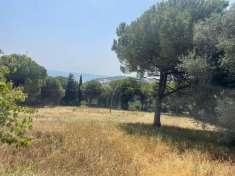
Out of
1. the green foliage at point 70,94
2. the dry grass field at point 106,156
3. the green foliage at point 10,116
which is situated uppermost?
the green foliage at point 70,94

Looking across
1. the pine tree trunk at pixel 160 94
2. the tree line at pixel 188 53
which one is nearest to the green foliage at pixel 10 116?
the tree line at pixel 188 53

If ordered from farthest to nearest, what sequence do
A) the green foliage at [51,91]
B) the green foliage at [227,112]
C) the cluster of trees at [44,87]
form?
the green foliage at [51,91]
the cluster of trees at [44,87]
the green foliage at [227,112]

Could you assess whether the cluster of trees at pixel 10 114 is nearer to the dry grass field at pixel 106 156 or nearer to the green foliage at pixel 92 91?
the dry grass field at pixel 106 156

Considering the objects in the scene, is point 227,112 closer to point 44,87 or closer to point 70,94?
point 44,87

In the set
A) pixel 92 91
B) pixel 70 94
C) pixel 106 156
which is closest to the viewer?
pixel 106 156

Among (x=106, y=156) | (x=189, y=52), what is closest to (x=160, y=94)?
(x=189, y=52)

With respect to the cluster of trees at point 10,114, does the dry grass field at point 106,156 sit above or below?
below

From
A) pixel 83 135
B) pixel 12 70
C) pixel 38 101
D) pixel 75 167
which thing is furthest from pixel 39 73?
pixel 12 70

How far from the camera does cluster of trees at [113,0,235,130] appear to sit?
12492mm

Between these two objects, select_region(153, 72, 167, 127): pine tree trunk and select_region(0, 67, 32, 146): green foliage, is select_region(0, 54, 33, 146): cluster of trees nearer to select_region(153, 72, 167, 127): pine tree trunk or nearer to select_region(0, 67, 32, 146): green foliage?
select_region(0, 67, 32, 146): green foliage

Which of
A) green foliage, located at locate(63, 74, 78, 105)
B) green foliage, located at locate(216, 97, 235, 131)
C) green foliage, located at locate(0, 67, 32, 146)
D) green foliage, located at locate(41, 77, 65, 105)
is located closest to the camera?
green foliage, located at locate(0, 67, 32, 146)

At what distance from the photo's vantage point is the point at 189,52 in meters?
14.3

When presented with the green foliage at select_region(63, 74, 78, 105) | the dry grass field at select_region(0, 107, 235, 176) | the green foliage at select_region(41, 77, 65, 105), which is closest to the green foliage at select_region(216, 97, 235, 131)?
the dry grass field at select_region(0, 107, 235, 176)

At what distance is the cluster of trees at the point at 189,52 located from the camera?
12.5 m
